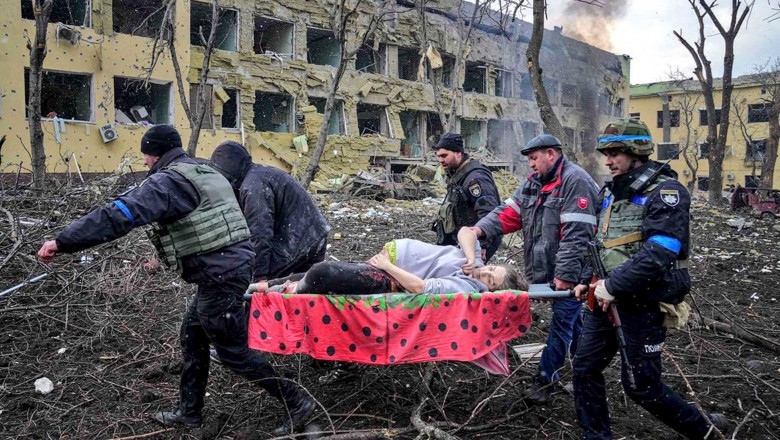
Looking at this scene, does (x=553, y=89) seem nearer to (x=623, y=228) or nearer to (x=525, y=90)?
(x=525, y=90)

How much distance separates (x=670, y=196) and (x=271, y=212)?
2.54 m

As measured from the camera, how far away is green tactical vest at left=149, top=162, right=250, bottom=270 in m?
3.22

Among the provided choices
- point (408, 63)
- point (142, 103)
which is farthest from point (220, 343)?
point (408, 63)

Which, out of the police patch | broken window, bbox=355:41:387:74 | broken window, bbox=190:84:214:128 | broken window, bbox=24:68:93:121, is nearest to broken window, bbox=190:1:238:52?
broken window, bbox=190:84:214:128

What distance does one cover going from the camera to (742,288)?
7.58 metres

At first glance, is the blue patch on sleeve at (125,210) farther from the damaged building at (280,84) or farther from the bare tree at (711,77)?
the bare tree at (711,77)

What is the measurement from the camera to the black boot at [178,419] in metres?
3.54

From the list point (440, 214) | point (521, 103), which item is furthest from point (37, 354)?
point (521, 103)

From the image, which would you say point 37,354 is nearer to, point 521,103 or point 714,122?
point 714,122

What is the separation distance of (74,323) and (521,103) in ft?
93.2

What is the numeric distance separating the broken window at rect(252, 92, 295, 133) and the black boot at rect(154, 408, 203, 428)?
1945 cm

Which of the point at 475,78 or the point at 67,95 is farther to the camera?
the point at 475,78

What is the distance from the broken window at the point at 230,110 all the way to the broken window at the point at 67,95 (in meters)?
4.21

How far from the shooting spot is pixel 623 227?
9.81 ft
